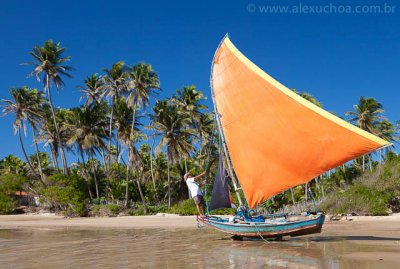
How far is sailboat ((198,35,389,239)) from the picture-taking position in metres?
9.62

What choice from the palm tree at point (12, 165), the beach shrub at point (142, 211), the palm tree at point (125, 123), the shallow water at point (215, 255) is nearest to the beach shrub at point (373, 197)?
the shallow water at point (215, 255)

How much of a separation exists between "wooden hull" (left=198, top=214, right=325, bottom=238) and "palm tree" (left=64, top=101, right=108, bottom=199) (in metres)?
28.3

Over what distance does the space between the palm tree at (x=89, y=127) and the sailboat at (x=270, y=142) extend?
28.7 metres

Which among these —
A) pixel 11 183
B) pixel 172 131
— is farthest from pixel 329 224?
pixel 11 183

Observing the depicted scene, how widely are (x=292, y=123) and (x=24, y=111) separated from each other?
3876 centimetres

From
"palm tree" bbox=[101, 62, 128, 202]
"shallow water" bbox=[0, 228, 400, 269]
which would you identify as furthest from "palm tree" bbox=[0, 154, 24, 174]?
"shallow water" bbox=[0, 228, 400, 269]

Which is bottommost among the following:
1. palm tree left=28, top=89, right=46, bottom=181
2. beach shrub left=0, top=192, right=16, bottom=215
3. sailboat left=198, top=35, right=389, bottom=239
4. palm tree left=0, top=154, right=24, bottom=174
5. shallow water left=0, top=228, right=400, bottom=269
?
shallow water left=0, top=228, right=400, bottom=269

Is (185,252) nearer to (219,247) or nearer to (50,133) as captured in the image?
(219,247)

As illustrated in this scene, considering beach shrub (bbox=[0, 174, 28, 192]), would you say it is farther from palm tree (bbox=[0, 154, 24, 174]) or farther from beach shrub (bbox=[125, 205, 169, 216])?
palm tree (bbox=[0, 154, 24, 174])

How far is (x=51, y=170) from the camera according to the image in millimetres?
57938

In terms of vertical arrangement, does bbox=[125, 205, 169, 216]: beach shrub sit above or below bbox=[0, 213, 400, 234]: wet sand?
above

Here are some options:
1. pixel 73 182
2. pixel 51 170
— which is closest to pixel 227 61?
pixel 73 182

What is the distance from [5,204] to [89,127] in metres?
12.5

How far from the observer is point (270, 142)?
35.7 ft
